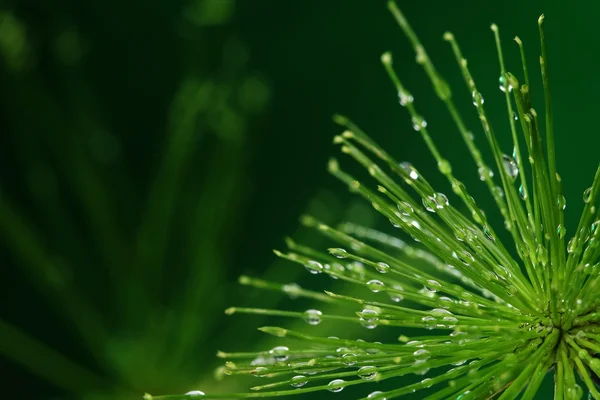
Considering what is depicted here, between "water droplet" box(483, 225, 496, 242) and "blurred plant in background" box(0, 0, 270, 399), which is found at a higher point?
"blurred plant in background" box(0, 0, 270, 399)

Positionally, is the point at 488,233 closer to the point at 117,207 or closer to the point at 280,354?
the point at 280,354

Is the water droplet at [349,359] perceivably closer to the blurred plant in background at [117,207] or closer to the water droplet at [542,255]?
the water droplet at [542,255]

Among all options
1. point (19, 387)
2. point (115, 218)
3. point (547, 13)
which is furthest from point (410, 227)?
point (19, 387)

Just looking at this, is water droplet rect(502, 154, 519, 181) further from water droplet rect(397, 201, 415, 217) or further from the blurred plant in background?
the blurred plant in background

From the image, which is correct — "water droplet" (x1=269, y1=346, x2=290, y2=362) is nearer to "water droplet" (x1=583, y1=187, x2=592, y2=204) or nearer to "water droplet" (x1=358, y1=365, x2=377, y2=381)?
"water droplet" (x1=358, y1=365, x2=377, y2=381)

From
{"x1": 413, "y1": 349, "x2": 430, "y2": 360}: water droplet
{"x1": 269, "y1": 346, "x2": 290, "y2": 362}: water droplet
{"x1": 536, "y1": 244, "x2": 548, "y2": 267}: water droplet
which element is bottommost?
{"x1": 413, "y1": 349, "x2": 430, "y2": 360}: water droplet

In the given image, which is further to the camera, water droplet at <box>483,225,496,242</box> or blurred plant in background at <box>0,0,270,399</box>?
blurred plant in background at <box>0,0,270,399</box>

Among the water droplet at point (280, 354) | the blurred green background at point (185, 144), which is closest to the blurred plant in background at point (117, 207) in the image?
the blurred green background at point (185, 144)

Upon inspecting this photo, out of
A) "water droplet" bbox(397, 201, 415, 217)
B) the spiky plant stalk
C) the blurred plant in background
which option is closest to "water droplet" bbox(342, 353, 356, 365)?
the spiky plant stalk
